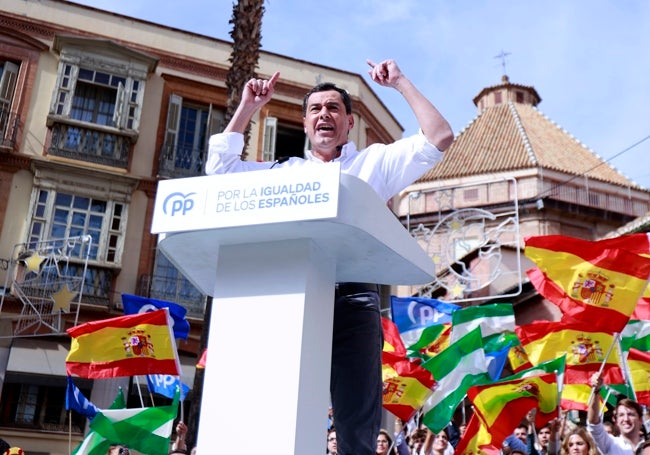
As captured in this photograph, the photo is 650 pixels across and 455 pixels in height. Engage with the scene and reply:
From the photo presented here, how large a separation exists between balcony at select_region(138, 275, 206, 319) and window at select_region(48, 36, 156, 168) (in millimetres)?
3442

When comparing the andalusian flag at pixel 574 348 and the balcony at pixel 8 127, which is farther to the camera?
the balcony at pixel 8 127

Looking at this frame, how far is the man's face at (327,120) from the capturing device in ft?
9.90

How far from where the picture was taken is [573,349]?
8656 millimetres

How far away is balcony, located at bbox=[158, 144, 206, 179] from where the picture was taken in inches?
836

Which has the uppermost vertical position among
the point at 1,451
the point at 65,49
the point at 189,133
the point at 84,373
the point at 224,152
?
the point at 65,49

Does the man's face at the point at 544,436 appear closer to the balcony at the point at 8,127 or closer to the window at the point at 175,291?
the window at the point at 175,291

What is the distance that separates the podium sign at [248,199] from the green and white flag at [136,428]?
5322 mm

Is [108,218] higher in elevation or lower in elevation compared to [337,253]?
higher

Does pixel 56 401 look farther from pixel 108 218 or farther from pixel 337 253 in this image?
pixel 337 253

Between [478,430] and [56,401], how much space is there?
44.5ft

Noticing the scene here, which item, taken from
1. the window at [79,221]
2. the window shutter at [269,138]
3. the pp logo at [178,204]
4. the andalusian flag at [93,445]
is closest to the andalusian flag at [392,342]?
the andalusian flag at [93,445]

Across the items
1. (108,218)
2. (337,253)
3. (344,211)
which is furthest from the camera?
(108,218)

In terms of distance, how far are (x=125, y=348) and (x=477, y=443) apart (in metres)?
4.15

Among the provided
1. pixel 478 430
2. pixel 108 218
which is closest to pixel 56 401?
pixel 108 218
